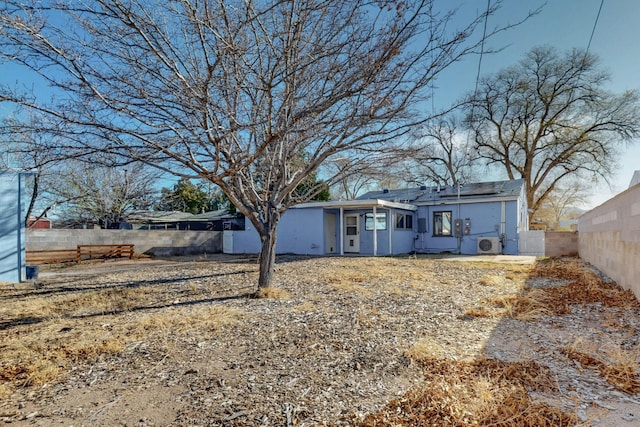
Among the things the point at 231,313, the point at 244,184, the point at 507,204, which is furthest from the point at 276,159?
the point at 507,204

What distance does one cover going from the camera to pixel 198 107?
4.14 m

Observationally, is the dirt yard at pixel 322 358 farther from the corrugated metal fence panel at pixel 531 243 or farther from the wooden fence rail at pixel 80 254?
the corrugated metal fence panel at pixel 531 243

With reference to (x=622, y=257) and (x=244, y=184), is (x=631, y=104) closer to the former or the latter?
(x=622, y=257)

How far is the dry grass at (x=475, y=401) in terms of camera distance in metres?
2.08

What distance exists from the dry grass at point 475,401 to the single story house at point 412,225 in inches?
416

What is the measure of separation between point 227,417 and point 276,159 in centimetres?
490

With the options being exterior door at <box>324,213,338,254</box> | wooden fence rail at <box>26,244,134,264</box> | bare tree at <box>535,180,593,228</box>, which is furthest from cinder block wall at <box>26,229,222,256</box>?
bare tree at <box>535,180,593,228</box>

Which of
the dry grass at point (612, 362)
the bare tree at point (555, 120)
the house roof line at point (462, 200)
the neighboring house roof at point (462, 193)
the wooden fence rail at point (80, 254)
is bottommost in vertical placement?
the dry grass at point (612, 362)

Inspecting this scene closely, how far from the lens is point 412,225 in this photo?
16438 millimetres

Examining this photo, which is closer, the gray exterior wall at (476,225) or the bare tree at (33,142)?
A: the bare tree at (33,142)

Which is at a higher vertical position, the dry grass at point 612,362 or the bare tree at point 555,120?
the bare tree at point 555,120

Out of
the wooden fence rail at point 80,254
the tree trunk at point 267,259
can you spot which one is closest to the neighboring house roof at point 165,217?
the wooden fence rail at point 80,254

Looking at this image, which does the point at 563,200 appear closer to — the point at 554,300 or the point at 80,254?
the point at 554,300

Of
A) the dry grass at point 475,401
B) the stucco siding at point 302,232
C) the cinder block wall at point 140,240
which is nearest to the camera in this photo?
the dry grass at point 475,401
